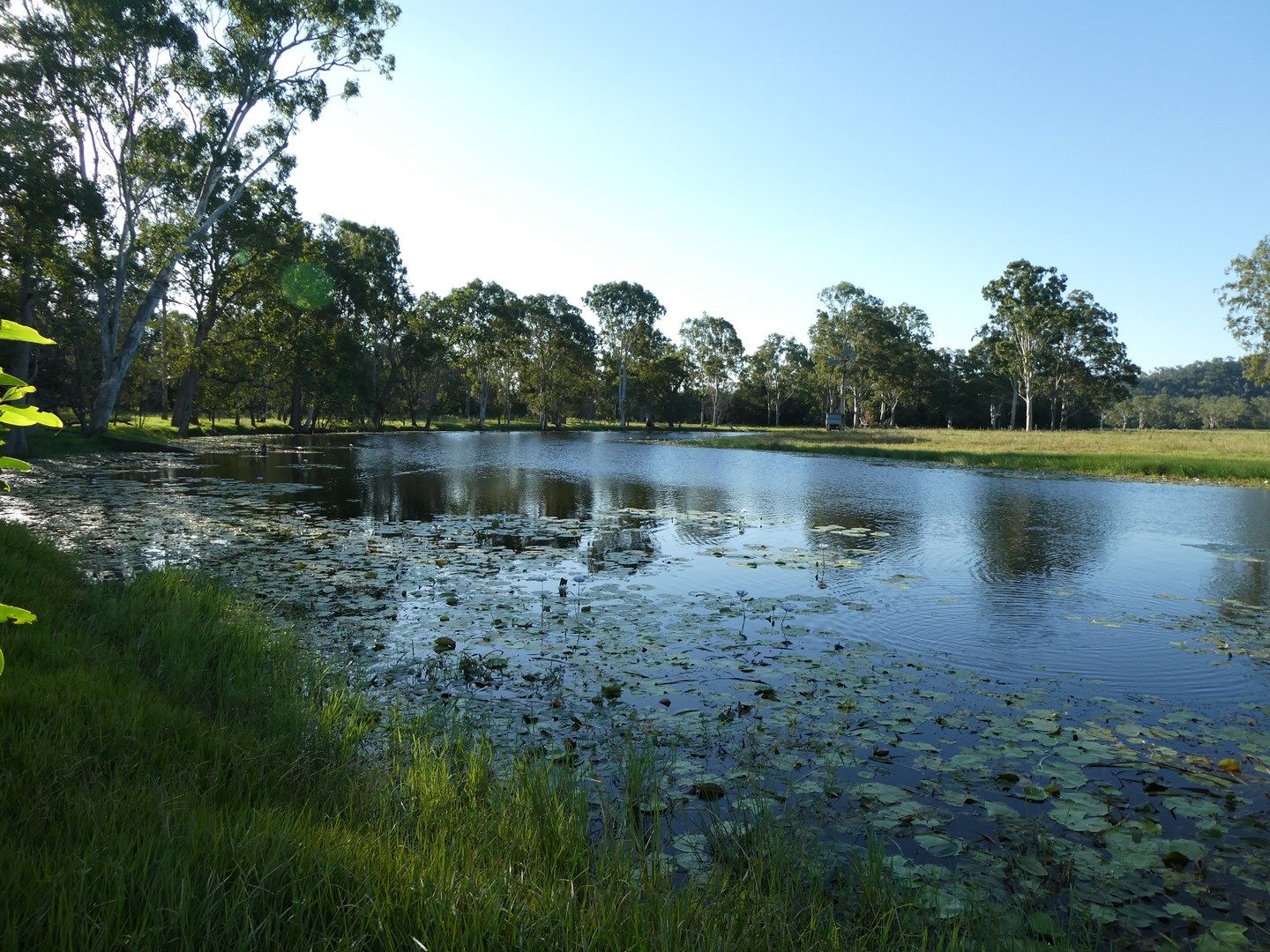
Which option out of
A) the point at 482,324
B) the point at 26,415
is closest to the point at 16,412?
the point at 26,415

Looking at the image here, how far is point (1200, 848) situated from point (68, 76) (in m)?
38.6

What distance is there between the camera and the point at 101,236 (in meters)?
28.9

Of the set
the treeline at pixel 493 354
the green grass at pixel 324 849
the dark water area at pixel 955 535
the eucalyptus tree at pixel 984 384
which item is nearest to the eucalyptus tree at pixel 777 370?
the treeline at pixel 493 354

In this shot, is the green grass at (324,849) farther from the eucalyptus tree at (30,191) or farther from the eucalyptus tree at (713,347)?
the eucalyptus tree at (713,347)

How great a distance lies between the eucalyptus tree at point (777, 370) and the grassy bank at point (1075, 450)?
52.1 metres

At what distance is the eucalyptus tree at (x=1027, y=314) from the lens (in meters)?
77.8

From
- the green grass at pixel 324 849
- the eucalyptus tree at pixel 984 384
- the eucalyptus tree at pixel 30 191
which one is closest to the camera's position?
the green grass at pixel 324 849

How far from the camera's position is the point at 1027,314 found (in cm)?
7806

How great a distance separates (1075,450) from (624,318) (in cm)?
6936

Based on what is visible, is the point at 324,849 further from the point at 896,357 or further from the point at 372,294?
the point at 896,357

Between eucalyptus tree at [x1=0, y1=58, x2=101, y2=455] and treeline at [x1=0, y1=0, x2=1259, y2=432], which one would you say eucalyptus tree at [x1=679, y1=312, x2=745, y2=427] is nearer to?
treeline at [x1=0, y1=0, x2=1259, y2=432]

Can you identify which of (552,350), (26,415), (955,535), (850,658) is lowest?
(850,658)

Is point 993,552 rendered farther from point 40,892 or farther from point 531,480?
Answer: point 531,480

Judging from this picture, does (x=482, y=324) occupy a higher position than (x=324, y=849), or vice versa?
(x=482, y=324)
